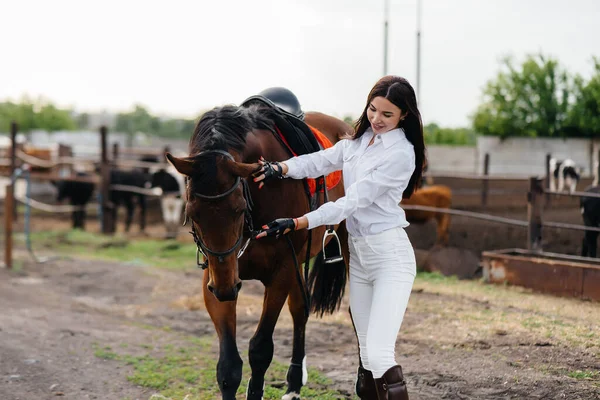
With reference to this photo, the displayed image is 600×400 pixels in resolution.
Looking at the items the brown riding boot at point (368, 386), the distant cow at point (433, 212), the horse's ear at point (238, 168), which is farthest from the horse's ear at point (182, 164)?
the distant cow at point (433, 212)

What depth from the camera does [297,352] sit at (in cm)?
407

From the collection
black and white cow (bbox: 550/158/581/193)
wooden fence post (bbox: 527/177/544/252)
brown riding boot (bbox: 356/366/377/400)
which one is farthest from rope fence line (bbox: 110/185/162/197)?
brown riding boot (bbox: 356/366/377/400)

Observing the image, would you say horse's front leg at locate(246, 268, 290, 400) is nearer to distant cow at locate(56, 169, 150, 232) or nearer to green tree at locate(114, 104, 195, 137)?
distant cow at locate(56, 169, 150, 232)

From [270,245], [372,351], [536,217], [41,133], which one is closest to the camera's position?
[372,351]

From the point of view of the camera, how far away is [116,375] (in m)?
4.41

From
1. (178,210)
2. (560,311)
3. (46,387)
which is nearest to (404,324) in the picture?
(560,311)

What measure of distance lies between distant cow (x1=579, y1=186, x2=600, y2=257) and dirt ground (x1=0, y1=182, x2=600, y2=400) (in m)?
1.97

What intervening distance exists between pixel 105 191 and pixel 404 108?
1130 cm

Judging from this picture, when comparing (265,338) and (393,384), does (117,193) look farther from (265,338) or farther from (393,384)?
(393,384)

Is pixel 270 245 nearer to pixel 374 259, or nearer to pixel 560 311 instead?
pixel 374 259

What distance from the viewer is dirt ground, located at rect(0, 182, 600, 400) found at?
400 cm

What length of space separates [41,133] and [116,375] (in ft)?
118

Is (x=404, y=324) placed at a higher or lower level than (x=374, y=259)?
lower

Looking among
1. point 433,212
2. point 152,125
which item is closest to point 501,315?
point 433,212
